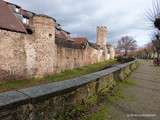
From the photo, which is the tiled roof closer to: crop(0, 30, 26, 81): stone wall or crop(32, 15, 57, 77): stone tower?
crop(0, 30, 26, 81): stone wall

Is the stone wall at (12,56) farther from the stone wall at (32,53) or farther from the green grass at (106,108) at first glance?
the green grass at (106,108)

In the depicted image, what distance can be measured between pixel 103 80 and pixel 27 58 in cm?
1352

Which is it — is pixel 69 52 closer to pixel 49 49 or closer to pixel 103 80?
pixel 49 49

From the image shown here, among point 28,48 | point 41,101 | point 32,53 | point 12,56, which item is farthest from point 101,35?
point 41,101

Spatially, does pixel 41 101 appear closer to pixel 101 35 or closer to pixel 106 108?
pixel 106 108

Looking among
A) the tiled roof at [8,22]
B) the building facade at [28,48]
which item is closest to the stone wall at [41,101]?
the building facade at [28,48]

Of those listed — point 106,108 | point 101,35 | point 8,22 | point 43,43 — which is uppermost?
point 101,35

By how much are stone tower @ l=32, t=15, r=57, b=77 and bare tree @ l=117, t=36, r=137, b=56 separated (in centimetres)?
8352

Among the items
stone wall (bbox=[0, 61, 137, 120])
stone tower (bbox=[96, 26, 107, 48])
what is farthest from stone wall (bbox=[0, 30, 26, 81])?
stone tower (bbox=[96, 26, 107, 48])

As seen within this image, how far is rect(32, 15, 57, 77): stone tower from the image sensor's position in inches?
779

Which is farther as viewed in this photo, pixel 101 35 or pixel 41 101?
pixel 101 35

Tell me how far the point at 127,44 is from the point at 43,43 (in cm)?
8600

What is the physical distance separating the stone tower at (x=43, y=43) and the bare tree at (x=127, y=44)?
83.5 meters

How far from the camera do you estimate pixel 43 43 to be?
2011cm
